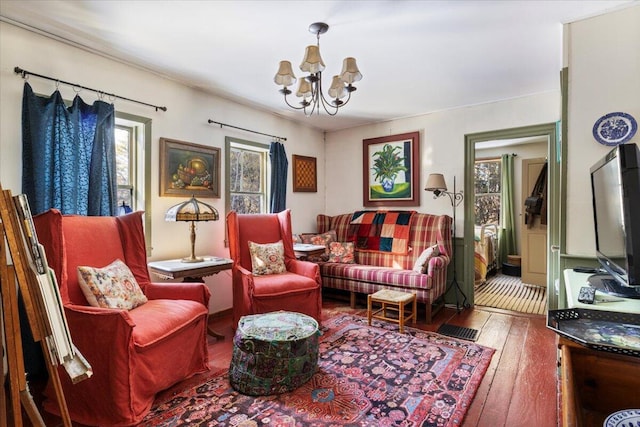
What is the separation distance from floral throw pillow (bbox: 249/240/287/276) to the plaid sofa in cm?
90

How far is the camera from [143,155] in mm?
2943

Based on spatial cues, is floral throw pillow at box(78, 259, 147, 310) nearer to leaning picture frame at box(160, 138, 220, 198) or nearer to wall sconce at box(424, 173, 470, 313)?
leaning picture frame at box(160, 138, 220, 198)

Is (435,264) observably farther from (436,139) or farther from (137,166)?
(137,166)

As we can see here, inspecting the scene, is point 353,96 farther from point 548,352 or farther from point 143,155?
point 548,352

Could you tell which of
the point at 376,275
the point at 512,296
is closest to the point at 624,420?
the point at 376,275

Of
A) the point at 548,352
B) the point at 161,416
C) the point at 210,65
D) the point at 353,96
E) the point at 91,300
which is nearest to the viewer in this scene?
the point at 161,416

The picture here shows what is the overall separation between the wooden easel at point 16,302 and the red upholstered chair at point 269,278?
1735 millimetres

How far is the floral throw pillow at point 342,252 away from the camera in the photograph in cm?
420

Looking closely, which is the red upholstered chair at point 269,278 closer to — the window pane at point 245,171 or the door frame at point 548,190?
the window pane at point 245,171

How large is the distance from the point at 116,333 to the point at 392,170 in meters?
3.67

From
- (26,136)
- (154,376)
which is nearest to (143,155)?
(26,136)

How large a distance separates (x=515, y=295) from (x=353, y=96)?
11.2 ft

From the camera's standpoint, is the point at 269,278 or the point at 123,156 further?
the point at 269,278

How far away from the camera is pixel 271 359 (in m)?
2.02
